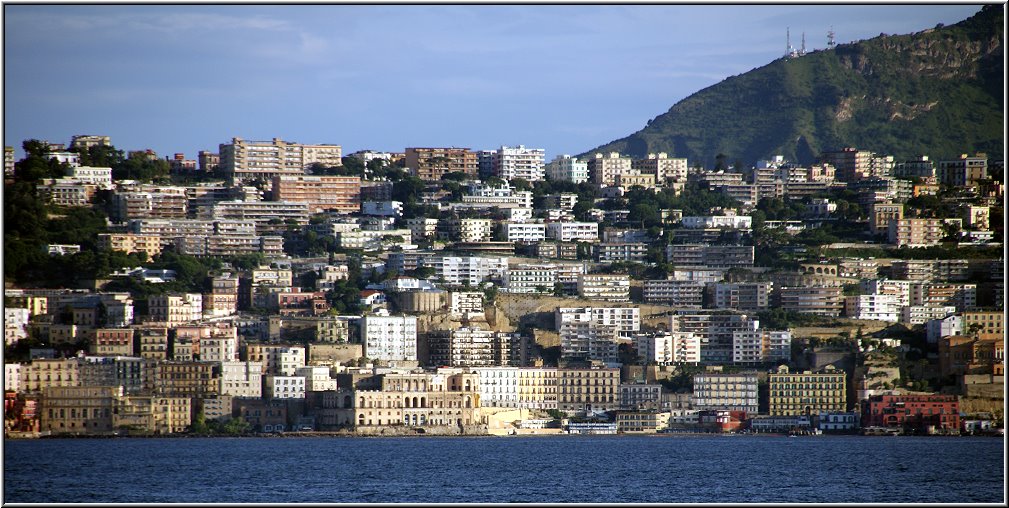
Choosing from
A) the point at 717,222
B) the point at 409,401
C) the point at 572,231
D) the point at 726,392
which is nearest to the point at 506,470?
the point at 409,401

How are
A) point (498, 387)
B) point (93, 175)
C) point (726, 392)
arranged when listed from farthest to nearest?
point (93, 175)
point (498, 387)
point (726, 392)

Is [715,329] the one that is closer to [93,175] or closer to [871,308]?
[871,308]

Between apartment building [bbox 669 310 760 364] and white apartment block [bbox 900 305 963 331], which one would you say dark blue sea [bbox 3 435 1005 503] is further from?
white apartment block [bbox 900 305 963 331]

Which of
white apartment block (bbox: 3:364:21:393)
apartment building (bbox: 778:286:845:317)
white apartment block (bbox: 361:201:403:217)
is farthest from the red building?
white apartment block (bbox: 361:201:403:217)

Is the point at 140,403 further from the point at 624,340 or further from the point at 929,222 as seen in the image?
the point at 929,222

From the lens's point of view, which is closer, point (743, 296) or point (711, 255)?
point (743, 296)
